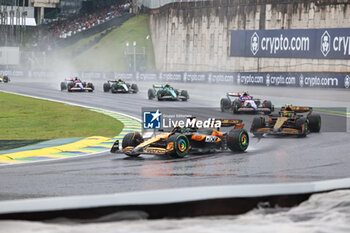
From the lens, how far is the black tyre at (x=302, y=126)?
1777cm

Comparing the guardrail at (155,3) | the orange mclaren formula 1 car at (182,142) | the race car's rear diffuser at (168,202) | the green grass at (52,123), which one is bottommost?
the green grass at (52,123)

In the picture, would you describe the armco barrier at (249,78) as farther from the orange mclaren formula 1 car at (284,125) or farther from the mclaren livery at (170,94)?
the orange mclaren formula 1 car at (284,125)

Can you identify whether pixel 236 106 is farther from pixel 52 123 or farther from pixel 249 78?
pixel 249 78

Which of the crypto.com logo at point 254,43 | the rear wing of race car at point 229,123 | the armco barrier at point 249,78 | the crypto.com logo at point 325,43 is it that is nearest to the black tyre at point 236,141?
the rear wing of race car at point 229,123

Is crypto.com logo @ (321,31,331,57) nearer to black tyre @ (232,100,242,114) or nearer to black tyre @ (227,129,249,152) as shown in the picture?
black tyre @ (232,100,242,114)

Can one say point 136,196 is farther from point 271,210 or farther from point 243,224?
point 271,210

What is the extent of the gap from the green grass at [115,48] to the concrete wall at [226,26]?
5.26m

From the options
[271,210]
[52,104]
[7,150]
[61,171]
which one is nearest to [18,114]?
[52,104]

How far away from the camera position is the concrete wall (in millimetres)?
44625

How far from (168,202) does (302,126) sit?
1226 cm

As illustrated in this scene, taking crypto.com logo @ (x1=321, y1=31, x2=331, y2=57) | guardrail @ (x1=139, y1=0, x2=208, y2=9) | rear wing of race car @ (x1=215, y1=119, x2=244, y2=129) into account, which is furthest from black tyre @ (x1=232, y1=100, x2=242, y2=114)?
guardrail @ (x1=139, y1=0, x2=208, y2=9)

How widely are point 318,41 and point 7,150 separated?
104ft

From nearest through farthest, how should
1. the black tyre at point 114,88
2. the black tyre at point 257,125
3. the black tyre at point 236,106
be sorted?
the black tyre at point 257,125 → the black tyre at point 236,106 → the black tyre at point 114,88

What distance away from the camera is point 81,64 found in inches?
3270
